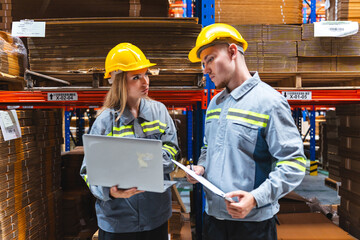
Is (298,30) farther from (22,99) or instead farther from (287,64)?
(22,99)

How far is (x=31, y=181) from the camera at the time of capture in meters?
3.47

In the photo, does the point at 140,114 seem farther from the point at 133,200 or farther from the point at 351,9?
the point at 351,9

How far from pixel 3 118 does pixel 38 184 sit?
1.18m

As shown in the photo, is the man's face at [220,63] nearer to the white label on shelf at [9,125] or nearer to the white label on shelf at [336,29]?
the white label on shelf at [336,29]

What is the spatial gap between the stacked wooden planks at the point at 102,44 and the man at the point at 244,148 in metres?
1.01

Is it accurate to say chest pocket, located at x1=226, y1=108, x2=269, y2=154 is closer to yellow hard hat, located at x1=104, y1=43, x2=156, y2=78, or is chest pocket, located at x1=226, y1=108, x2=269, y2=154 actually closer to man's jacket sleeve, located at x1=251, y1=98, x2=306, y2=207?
man's jacket sleeve, located at x1=251, y1=98, x2=306, y2=207

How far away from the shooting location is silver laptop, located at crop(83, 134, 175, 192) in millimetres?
1450

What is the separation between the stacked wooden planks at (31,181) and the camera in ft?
9.93

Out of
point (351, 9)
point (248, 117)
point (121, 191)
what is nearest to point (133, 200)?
point (121, 191)

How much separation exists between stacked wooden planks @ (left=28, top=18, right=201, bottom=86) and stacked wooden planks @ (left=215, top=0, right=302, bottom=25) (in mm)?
623

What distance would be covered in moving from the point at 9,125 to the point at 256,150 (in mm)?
2766

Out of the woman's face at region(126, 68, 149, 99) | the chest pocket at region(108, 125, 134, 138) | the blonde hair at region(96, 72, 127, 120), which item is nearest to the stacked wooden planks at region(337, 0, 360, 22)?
the woman's face at region(126, 68, 149, 99)

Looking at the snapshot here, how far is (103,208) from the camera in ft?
6.29

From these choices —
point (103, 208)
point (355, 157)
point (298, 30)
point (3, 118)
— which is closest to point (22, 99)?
point (3, 118)
